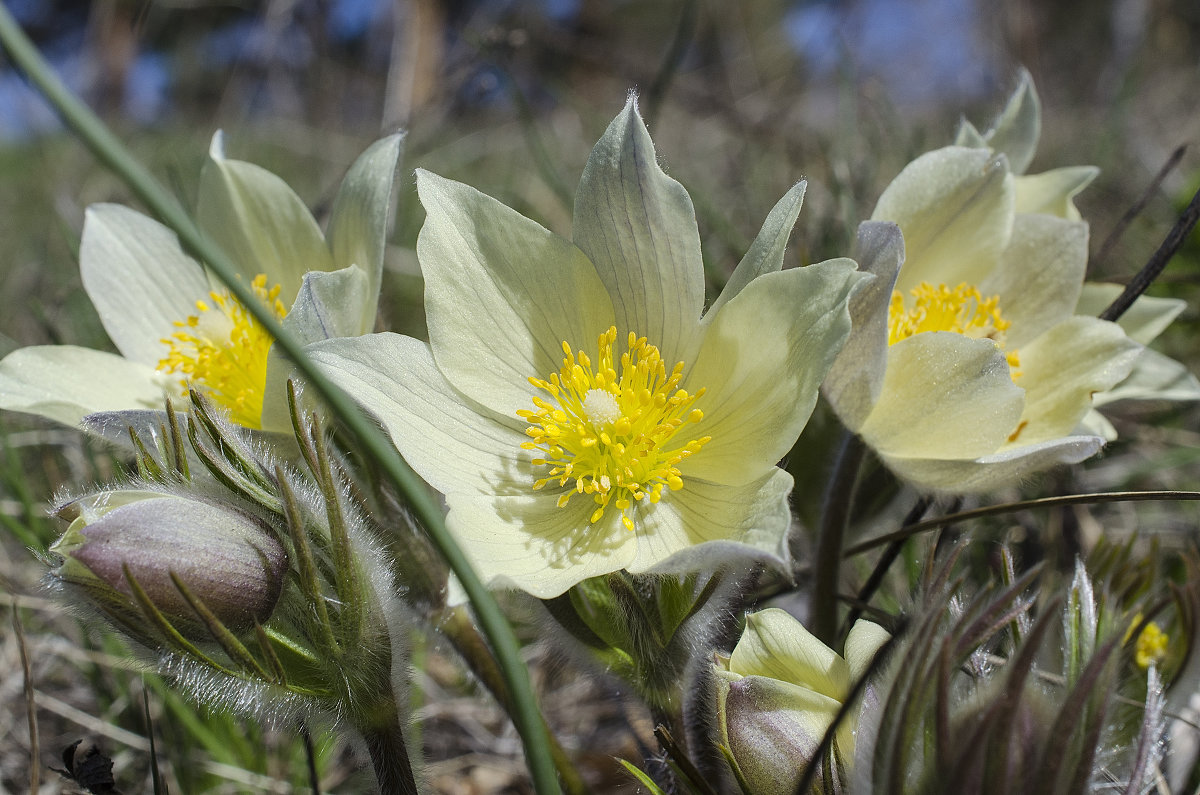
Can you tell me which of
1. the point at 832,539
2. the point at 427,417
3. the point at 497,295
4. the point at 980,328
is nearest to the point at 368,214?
the point at 497,295

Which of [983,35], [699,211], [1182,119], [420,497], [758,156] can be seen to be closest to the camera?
[420,497]

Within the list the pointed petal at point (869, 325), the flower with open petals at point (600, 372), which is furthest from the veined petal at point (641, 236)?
the pointed petal at point (869, 325)

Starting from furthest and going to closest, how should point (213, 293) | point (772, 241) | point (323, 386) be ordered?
point (213, 293) → point (772, 241) → point (323, 386)

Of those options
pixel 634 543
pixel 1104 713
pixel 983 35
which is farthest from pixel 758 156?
pixel 983 35

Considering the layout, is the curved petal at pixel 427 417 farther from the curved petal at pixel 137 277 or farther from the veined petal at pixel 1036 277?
the veined petal at pixel 1036 277

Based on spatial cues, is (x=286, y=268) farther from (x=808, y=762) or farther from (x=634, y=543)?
(x=808, y=762)

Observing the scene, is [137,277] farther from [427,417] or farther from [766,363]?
[766,363]
